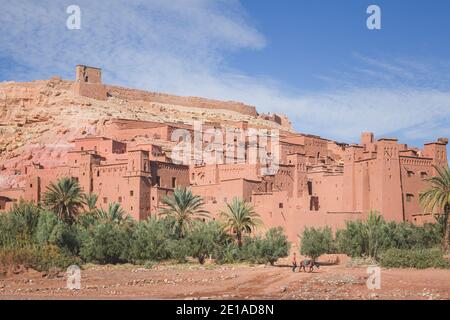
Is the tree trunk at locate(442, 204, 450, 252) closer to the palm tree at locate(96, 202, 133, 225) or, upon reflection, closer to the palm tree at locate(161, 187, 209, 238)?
the palm tree at locate(161, 187, 209, 238)

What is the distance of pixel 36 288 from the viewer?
92.6 feet

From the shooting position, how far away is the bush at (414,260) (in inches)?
1276

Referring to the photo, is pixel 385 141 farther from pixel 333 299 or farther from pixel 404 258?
pixel 333 299

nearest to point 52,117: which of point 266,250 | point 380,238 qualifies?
point 266,250

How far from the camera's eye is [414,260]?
3284 cm

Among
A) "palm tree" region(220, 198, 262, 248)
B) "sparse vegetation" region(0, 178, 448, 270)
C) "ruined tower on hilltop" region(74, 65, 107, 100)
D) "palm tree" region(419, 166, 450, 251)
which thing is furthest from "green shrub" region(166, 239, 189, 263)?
"ruined tower on hilltop" region(74, 65, 107, 100)

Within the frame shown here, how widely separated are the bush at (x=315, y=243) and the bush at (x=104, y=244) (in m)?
9.09

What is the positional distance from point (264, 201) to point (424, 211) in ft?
30.6

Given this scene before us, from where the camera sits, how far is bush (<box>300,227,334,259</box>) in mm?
39781

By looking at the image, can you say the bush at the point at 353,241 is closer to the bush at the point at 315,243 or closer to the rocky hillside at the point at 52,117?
the bush at the point at 315,243

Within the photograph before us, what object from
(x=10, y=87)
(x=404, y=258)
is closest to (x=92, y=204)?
(x=404, y=258)

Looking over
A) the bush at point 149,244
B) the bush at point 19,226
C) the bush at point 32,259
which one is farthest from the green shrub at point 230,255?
the bush at point 19,226

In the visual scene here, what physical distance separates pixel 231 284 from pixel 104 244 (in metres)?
13.0

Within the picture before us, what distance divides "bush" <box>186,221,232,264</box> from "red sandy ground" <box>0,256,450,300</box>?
4.20 metres
